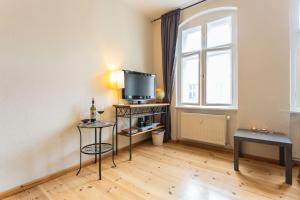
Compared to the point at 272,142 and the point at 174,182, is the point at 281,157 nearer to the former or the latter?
the point at 272,142

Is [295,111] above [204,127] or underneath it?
above

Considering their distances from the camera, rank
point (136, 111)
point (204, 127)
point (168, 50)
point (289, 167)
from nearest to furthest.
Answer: point (289, 167) < point (204, 127) < point (136, 111) < point (168, 50)

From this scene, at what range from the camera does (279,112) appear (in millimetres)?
2455

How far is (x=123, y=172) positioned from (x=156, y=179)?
475 millimetres

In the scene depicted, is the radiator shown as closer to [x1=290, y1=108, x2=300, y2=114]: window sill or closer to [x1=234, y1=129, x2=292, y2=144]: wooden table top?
[x1=234, y1=129, x2=292, y2=144]: wooden table top

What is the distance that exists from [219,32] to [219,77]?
2.78 feet

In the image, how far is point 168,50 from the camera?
355cm

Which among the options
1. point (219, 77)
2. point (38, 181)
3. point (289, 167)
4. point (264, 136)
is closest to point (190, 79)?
point (219, 77)

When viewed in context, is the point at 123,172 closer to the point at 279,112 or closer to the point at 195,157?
the point at 195,157

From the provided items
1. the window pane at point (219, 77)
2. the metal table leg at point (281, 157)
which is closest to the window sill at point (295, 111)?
the metal table leg at point (281, 157)

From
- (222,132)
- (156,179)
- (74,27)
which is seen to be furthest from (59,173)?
(222,132)

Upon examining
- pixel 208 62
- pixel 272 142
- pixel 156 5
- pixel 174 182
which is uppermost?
pixel 156 5

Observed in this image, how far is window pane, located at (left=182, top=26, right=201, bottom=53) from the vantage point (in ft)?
11.3

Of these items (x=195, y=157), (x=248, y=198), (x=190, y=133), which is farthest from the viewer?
(x=190, y=133)
